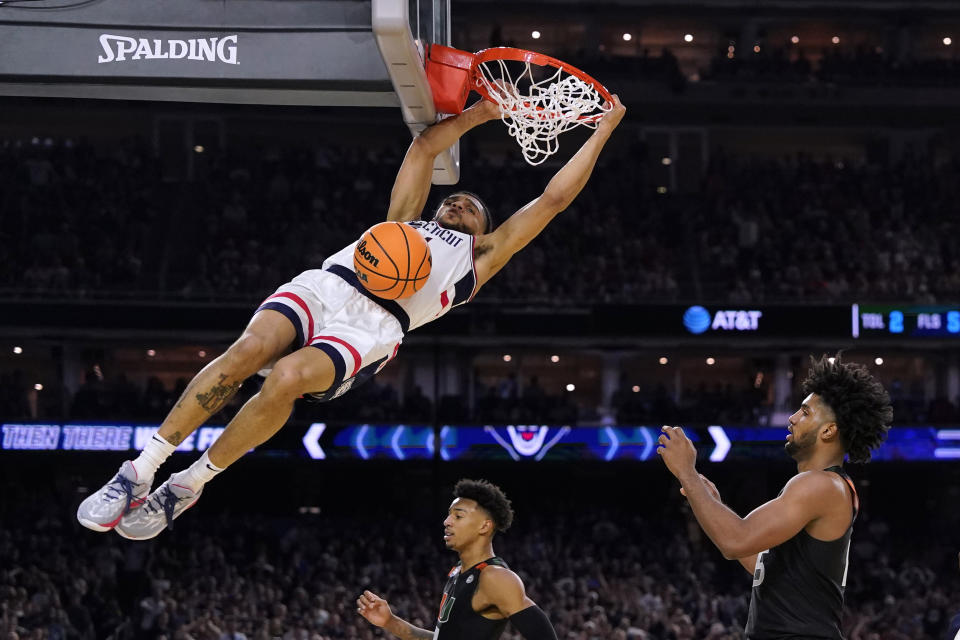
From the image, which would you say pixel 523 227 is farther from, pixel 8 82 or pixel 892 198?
pixel 892 198

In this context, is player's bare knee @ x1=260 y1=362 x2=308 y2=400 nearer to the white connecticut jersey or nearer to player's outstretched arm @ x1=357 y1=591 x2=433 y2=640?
the white connecticut jersey

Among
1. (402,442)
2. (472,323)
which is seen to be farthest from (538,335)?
(402,442)

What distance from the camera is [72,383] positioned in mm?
21000

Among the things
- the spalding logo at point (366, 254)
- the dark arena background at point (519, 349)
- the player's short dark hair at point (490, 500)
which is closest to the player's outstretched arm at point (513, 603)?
the player's short dark hair at point (490, 500)

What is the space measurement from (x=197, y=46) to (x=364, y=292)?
1.16 m

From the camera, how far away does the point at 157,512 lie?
4285mm

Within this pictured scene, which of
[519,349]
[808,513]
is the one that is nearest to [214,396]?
[808,513]

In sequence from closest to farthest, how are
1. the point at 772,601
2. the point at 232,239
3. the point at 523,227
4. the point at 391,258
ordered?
1. the point at 772,601
2. the point at 391,258
3. the point at 523,227
4. the point at 232,239

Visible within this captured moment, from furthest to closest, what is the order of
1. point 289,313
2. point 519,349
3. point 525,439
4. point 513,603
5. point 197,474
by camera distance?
point 519,349 < point 525,439 < point 513,603 < point 289,313 < point 197,474

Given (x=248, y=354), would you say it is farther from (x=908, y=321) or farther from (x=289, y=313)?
(x=908, y=321)

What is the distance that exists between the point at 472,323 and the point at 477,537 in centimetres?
1297

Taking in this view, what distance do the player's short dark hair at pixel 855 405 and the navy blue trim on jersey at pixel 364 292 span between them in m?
1.74

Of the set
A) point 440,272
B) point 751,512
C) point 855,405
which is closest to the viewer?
point 751,512

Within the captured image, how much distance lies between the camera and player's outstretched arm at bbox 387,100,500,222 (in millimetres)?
5316
